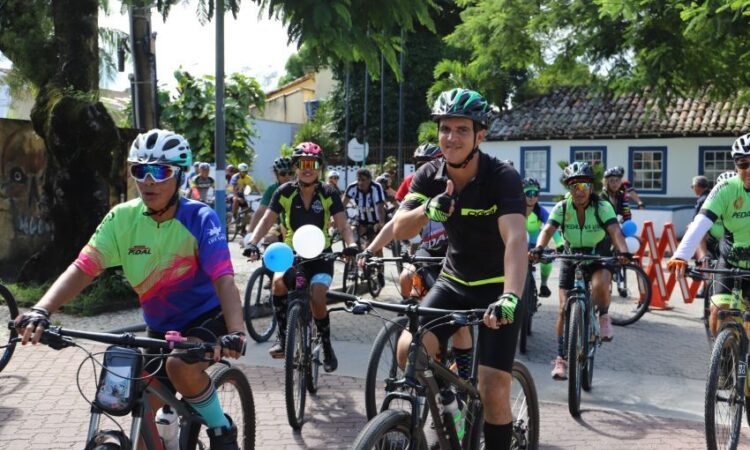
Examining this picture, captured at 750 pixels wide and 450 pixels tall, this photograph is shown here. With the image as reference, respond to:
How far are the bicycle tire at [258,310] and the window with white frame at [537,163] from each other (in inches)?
854

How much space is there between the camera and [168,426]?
12.9 feet

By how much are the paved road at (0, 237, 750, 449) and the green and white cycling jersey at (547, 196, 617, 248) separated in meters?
1.31

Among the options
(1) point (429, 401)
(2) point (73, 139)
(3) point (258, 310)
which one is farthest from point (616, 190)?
(1) point (429, 401)

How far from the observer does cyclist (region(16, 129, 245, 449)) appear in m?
3.87

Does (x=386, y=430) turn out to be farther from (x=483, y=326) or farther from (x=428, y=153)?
(x=428, y=153)

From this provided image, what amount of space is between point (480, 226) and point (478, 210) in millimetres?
110

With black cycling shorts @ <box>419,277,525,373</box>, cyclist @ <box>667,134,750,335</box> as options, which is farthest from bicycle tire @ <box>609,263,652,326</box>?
black cycling shorts @ <box>419,277,525,373</box>

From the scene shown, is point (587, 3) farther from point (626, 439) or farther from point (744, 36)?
point (626, 439)

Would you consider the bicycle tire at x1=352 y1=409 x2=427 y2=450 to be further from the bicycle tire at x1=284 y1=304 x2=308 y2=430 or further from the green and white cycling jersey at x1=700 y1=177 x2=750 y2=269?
the green and white cycling jersey at x1=700 y1=177 x2=750 y2=269

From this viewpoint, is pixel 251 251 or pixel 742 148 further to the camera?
pixel 251 251

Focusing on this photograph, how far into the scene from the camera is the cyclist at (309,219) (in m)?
7.05

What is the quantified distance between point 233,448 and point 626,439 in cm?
333

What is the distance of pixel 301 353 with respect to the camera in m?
6.52

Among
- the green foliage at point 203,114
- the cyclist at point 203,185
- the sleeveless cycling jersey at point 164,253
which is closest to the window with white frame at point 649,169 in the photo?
the green foliage at point 203,114
